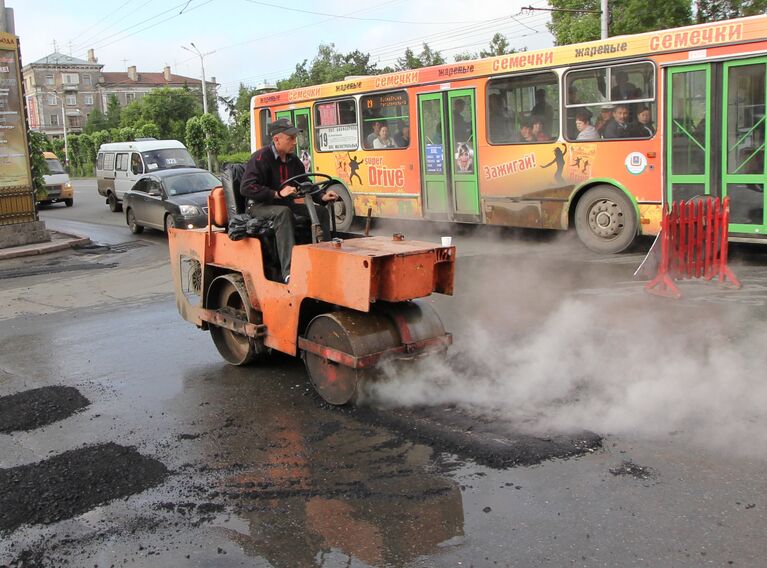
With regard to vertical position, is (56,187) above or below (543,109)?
below

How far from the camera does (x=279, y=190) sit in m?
5.87

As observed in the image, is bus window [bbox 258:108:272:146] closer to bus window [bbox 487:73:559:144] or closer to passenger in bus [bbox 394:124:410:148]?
passenger in bus [bbox 394:124:410:148]

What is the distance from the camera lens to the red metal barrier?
341 inches

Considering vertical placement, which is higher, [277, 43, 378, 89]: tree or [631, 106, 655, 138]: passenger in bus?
[277, 43, 378, 89]: tree

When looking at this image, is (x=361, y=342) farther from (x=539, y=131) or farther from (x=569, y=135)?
(x=539, y=131)

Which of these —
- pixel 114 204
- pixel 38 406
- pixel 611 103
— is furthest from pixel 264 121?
pixel 38 406

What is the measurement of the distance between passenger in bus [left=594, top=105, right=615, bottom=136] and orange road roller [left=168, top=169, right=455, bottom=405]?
6.62 meters

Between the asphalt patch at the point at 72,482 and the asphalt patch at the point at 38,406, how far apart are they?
0.85 m

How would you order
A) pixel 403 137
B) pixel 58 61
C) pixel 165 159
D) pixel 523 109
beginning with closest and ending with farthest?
pixel 523 109, pixel 403 137, pixel 165 159, pixel 58 61

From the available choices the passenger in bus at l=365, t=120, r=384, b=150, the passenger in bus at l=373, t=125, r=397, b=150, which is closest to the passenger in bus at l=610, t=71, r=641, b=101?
the passenger in bus at l=373, t=125, r=397, b=150

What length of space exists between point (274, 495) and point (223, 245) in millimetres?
2879

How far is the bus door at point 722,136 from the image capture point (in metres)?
9.77

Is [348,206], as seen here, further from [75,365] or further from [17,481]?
[17,481]

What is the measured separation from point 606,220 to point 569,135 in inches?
59.4
